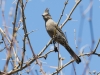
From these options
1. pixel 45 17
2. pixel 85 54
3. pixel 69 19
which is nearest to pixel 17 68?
pixel 85 54

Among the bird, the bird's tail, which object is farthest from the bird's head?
the bird's tail

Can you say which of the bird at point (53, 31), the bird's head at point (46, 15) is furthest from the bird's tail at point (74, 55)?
the bird's head at point (46, 15)

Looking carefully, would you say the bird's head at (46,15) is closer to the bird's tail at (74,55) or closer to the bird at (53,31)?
the bird at (53,31)

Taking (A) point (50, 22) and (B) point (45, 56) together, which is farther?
(A) point (50, 22)

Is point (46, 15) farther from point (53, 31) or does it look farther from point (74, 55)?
point (74, 55)

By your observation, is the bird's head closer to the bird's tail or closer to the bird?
the bird

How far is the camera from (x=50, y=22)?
4559 millimetres

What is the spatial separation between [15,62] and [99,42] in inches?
29.2

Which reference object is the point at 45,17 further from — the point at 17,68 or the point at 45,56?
the point at 17,68

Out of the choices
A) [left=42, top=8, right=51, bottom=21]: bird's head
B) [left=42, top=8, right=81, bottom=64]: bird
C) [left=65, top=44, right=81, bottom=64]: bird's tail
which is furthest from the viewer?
[left=42, top=8, right=81, bottom=64]: bird

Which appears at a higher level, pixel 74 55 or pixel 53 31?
pixel 74 55


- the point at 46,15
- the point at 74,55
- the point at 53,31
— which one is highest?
the point at 46,15

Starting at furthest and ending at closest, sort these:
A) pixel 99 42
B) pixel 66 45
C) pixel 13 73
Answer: pixel 66 45
pixel 99 42
pixel 13 73

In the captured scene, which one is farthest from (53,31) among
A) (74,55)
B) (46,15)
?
(74,55)
